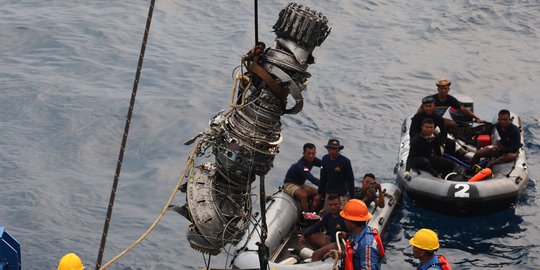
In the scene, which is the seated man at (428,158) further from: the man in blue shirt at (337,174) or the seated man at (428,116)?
the man in blue shirt at (337,174)

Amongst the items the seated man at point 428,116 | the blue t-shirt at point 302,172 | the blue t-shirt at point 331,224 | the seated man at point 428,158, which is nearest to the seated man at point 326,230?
the blue t-shirt at point 331,224

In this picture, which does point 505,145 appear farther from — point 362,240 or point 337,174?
point 362,240

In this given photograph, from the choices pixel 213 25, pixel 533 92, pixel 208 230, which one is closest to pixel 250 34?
pixel 213 25

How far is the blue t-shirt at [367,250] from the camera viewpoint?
486 inches

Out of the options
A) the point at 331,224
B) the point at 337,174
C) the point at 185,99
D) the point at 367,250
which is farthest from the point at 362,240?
the point at 185,99

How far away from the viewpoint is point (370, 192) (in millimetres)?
17906

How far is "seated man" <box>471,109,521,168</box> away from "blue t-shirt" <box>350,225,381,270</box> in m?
7.84

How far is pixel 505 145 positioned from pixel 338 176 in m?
4.29

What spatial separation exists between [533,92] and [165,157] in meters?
10.6

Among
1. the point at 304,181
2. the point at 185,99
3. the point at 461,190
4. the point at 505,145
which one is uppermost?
the point at 505,145

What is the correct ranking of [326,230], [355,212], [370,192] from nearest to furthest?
[355,212], [326,230], [370,192]

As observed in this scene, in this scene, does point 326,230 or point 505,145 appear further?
point 505,145

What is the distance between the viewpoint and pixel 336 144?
17.1 meters

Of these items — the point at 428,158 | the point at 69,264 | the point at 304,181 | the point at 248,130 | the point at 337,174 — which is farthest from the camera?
the point at 428,158
